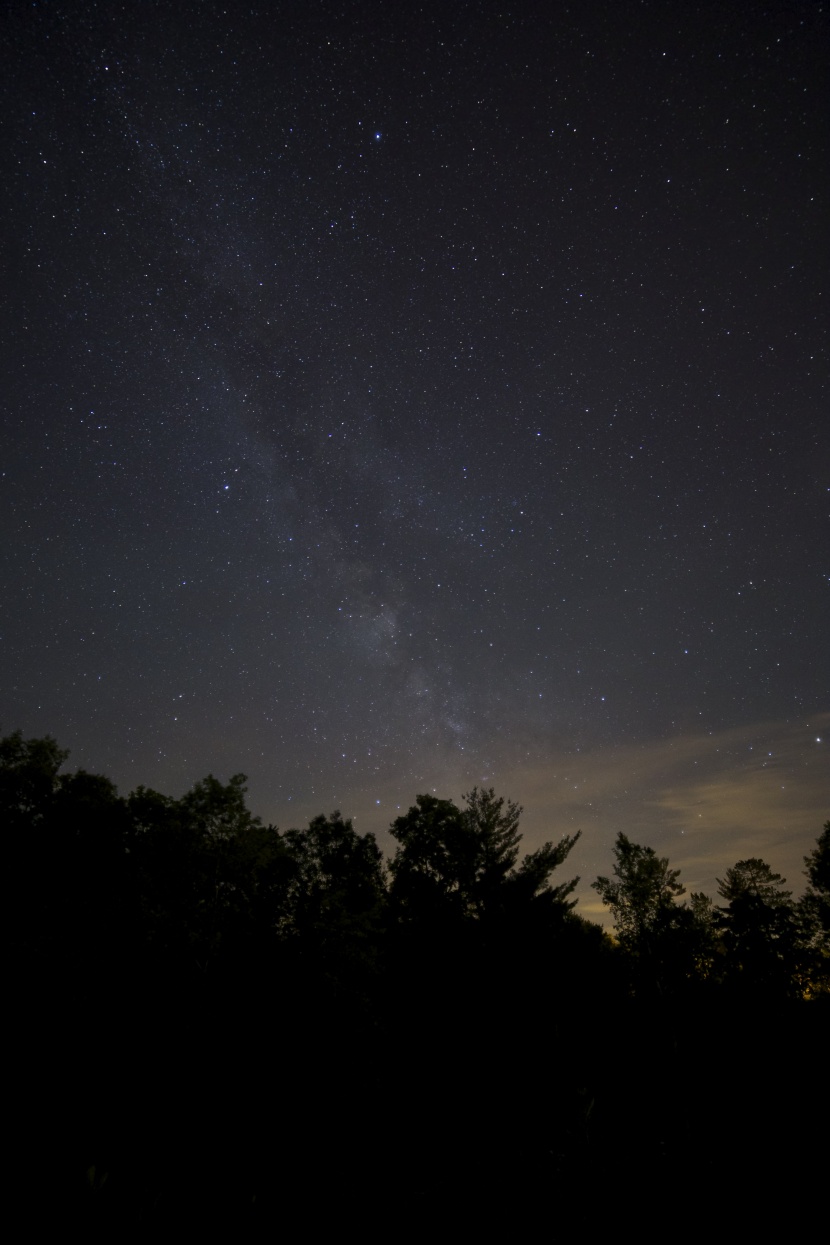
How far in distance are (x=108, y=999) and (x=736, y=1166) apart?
21664 millimetres

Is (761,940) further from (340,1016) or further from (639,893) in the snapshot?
(340,1016)

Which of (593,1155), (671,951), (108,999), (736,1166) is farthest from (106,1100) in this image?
(671,951)

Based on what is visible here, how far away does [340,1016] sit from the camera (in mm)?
22641

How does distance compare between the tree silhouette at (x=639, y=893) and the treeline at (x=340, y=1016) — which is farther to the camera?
the tree silhouette at (x=639, y=893)

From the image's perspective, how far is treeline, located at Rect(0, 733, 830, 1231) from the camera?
15.5 meters

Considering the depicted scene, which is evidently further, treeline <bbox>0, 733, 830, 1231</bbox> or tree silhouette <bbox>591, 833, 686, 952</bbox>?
tree silhouette <bbox>591, 833, 686, 952</bbox>

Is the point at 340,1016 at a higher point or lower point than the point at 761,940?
lower

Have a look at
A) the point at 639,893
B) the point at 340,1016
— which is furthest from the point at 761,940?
the point at 340,1016

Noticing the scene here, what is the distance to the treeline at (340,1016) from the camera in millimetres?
15484

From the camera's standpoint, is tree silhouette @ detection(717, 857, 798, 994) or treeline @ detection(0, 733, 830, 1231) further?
tree silhouette @ detection(717, 857, 798, 994)

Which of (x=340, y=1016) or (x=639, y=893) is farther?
(x=639, y=893)

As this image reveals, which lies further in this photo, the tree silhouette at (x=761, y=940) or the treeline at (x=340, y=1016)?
the tree silhouette at (x=761, y=940)

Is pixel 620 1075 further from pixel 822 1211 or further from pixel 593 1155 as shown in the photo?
pixel 593 1155

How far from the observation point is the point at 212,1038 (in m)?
20.7
